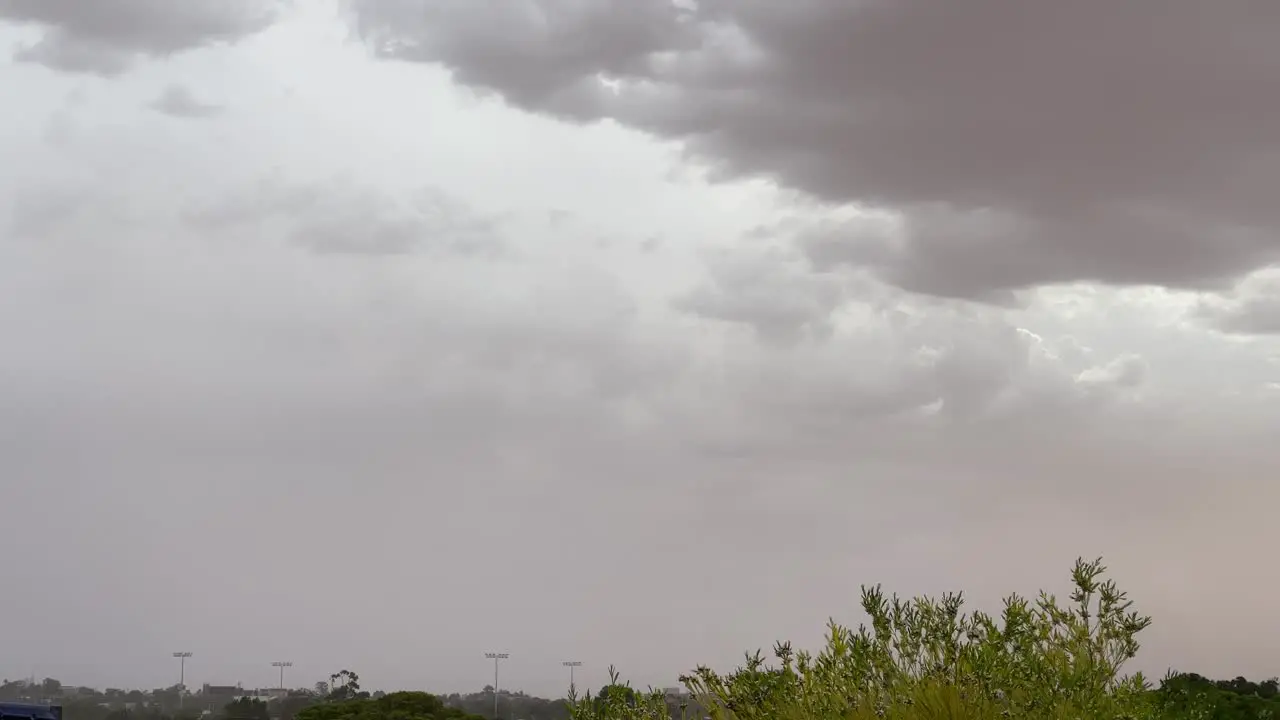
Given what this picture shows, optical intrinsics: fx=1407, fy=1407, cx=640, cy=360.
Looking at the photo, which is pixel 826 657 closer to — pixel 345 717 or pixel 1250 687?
pixel 1250 687

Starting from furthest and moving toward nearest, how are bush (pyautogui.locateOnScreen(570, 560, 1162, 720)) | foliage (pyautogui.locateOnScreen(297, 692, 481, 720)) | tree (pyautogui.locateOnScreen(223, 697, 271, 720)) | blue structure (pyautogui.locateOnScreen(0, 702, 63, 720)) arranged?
tree (pyautogui.locateOnScreen(223, 697, 271, 720))
foliage (pyautogui.locateOnScreen(297, 692, 481, 720))
blue structure (pyautogui.locateOnScreen(0, 702, 63, 720))
bush (pyautogui.locateOnScreen(570, 560, 1162, 720))

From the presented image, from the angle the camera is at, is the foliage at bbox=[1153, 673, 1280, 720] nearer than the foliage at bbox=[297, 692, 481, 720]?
Yes

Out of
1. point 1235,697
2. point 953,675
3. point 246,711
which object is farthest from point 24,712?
point 246,711

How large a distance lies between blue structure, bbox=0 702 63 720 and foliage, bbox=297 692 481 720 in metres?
41.7

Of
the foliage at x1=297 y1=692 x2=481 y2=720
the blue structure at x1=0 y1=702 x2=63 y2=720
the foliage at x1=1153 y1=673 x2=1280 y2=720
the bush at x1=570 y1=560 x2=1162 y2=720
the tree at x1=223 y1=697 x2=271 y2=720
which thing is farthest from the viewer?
the tree at x1=223 y1=697 x2=271 y2=720

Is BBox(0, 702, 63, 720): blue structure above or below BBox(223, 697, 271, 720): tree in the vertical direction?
below

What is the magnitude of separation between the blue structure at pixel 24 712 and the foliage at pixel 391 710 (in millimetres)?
41651

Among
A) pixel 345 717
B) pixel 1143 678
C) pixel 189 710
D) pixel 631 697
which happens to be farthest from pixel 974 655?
pixel 189 710

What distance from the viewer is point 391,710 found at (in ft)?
294

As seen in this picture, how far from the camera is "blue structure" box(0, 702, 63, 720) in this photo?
45.6 metres

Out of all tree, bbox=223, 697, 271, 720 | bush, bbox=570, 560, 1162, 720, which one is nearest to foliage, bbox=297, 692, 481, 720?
bush, bbox=570, 560, 1162, 720

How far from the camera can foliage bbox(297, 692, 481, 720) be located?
88250 millimetres

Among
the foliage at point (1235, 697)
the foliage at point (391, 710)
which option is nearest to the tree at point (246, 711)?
the foliage at point (391, 710)

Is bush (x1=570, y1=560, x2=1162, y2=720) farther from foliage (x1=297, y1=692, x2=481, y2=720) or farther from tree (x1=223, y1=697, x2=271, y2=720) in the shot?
tree (x1=223, y1=697, x2=271, y2=720)
